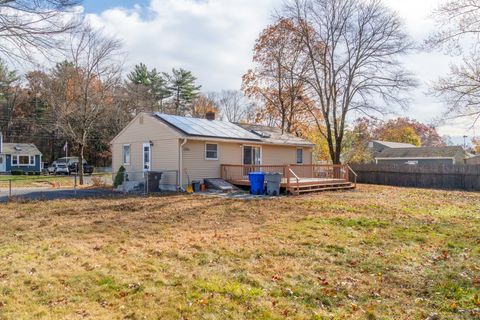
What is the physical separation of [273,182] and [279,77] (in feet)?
48.8

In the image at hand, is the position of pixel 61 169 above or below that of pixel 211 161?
below

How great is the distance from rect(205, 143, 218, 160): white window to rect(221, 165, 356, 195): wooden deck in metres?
0.72

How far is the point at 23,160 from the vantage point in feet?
139

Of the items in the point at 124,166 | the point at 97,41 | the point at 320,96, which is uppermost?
the point at 97,41

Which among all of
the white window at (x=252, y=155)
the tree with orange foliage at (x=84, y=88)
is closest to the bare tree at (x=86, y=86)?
the tree with orange foliage at (x=84, y=88)

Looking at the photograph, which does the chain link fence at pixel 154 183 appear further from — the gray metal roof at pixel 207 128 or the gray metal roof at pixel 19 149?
the gray metal roof at pixel 19 149

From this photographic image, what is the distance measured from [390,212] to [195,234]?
618 cm

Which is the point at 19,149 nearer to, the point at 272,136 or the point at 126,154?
the point at 126,154

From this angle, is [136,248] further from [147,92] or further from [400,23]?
[147,92]

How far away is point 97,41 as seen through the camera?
2388 cm

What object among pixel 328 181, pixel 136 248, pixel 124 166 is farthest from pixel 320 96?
pixel 136 248

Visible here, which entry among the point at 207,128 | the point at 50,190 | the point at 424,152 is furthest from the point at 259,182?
the point at 424,152

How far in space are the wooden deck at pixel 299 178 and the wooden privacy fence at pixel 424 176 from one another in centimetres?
640

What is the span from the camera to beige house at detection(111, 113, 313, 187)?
17.5m
